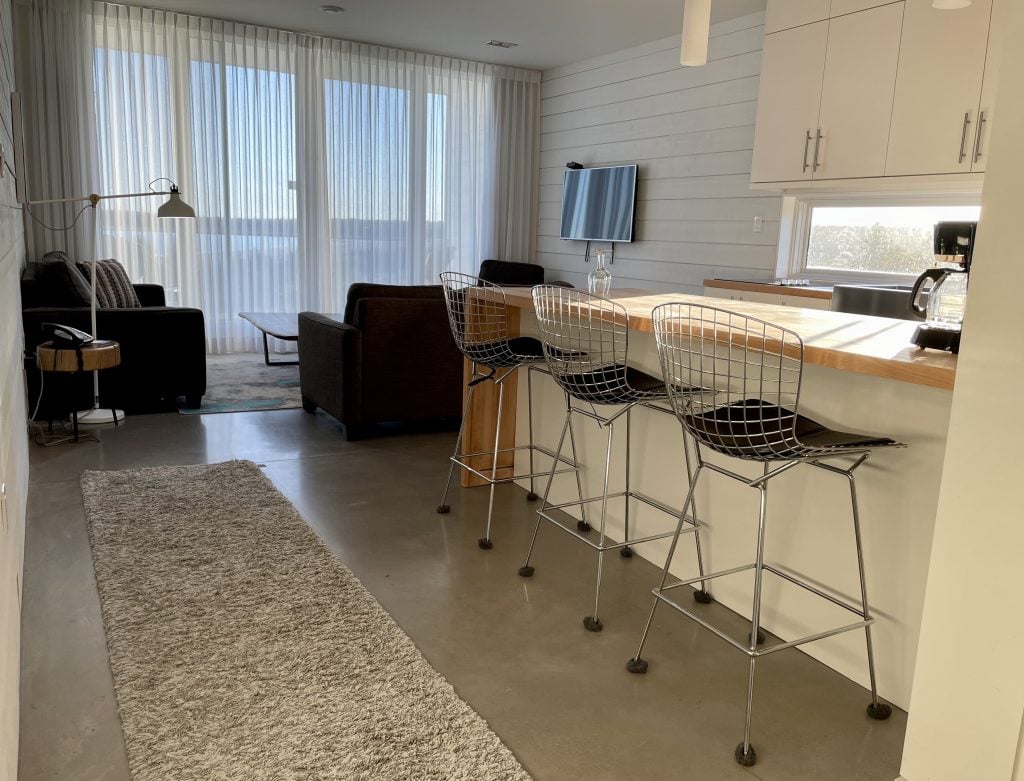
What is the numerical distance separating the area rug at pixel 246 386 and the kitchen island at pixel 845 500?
3.02 metres

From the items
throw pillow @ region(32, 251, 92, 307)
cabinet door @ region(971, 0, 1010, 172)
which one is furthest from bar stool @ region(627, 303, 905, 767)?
throw pillow @ region(32, 251, 92, 307)

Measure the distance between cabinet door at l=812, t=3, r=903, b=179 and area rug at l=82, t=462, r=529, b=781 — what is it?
3565mm

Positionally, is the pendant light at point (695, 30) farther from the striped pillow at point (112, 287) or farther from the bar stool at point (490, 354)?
the striped pillow at point (112, 287)

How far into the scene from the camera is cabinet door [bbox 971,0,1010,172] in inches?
150

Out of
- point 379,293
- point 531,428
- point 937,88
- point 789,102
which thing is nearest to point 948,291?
point 531,428

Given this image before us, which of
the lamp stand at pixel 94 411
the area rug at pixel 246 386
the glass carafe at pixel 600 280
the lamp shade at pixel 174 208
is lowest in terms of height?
the area rug at pixel 246 386

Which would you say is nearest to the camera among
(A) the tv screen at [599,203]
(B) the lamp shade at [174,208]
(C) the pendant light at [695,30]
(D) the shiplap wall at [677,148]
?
(C) the pendant light at [695,30]

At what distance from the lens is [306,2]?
5961 millimetres

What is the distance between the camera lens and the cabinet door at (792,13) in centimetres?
462

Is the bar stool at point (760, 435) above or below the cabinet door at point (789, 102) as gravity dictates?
below

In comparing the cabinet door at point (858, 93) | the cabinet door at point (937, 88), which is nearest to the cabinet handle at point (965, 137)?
the cabinet door at point (937, 88)

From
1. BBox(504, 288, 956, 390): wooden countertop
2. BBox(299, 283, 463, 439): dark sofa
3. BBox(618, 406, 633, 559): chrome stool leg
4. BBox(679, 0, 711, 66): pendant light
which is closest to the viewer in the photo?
BBox(504, 288, 956, 390): wooden countertop

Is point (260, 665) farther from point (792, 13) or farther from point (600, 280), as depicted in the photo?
point (792, 13)

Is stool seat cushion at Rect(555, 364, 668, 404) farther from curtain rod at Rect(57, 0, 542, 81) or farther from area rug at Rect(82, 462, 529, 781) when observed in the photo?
curtain rod at Rect(57, 0, 542, 81)
